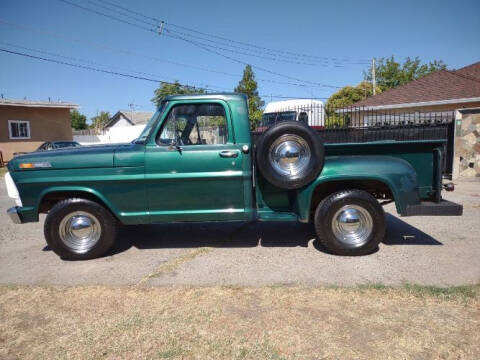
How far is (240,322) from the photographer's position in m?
2.95

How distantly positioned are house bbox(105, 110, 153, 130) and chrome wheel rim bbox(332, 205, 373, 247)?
5217 cm

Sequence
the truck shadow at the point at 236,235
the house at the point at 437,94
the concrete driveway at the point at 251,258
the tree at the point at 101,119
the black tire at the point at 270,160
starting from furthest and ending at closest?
the tree at the point at 101,119
the house at the point at 437,94
the truck shadow at the point at 236,235
the black tire at the point at 270,160
the concrete driveway at the point at 251,258

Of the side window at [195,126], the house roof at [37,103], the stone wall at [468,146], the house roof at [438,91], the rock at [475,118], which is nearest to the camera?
the side window at [195,126]

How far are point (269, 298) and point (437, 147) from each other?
270 cm

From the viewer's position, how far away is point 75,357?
2.54m

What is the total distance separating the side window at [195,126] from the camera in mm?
4363

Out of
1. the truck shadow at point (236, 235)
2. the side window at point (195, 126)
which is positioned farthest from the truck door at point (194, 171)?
the truck shadow at point (236, 235)

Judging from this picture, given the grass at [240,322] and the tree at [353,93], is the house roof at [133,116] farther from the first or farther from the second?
the grass at [240,322]

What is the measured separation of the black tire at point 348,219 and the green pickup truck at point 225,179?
0.01m

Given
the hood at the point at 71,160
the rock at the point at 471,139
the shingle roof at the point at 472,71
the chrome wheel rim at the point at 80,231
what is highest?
the shingle roof at the point at 472,71

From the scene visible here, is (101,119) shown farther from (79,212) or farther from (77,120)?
(79,212)

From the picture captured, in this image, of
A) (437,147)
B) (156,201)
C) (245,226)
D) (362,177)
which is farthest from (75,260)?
(437,147)

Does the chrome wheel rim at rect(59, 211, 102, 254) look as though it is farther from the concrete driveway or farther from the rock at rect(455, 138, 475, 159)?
the rock at rect(455, 138, 475, 159)

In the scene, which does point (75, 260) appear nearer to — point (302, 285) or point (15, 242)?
point (15, 242)
